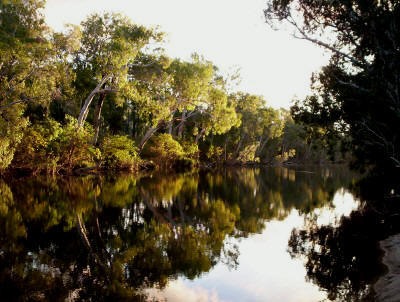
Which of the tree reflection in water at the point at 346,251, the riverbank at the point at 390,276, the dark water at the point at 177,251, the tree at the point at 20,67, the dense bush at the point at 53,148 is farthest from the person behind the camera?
the dense bush at the point at 53,148

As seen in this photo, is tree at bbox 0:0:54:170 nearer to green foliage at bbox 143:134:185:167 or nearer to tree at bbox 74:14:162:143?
tree at bbox 74:14:162:143

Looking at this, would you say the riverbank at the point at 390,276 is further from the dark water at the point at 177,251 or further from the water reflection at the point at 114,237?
the water reflection at the point at 114,237

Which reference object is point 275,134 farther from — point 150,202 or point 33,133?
point 150,202

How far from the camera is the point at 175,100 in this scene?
4622cm

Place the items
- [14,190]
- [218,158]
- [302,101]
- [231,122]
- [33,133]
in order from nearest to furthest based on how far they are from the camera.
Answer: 1. [302,101]
2. [14,190]
3. [33,133]
4. [231,122]
5. [218,158]

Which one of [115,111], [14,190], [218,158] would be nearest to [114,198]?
[14,190]

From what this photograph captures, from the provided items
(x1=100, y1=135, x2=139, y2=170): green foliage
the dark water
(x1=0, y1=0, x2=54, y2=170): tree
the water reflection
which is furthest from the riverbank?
(x1=100, y1=135, x2=139, y2=170): green foliage

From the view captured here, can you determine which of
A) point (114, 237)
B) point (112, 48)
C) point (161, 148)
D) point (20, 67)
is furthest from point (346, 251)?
point (161, 148)

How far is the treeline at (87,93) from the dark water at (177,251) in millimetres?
4337

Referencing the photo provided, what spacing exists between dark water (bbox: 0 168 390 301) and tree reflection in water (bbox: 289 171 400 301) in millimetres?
34

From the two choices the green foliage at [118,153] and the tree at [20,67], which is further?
the green foliage at [118,153]

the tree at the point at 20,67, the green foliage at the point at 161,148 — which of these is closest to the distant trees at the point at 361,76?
the tree at the point at 20,67

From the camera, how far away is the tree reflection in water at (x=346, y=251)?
979cm

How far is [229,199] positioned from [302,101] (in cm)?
1027
